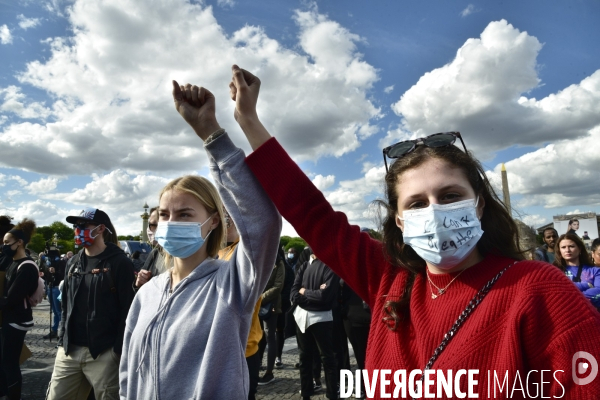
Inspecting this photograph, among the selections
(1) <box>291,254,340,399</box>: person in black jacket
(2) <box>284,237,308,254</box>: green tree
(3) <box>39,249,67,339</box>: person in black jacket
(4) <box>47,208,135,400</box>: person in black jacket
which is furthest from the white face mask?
(2) <box>284,237,308,254</box>: green tree

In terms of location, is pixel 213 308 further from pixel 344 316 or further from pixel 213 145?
pixel 344 316

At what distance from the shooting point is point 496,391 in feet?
3.98

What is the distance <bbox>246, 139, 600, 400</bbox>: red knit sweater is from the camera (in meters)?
1.18

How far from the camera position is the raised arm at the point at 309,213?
1.77 meters

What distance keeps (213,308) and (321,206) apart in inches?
28.4

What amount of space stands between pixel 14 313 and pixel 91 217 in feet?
6.85

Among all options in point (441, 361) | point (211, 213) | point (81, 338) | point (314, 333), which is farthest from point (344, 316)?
point (441, 361)

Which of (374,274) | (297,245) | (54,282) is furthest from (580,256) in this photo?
(297,245)

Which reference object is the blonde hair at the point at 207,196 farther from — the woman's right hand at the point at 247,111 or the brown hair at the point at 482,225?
the brown hair at the point at 482,225

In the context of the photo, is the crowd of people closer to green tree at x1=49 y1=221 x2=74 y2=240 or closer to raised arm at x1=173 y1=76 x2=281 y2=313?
raised arm at x1=173 y1=76 x2=281 y2=313

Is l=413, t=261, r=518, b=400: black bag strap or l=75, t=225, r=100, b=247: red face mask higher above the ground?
l=75, t=225, r=100, b=247: red face mask

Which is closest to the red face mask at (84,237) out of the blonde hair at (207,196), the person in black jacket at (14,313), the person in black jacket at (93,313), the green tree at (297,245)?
the person in black jacket at (93,313)

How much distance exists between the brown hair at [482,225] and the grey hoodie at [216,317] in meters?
0.52

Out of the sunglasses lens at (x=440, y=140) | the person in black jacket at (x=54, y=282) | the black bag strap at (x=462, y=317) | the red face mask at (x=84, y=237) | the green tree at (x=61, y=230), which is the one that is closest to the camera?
the black bag strap at (x=462, y=317)
